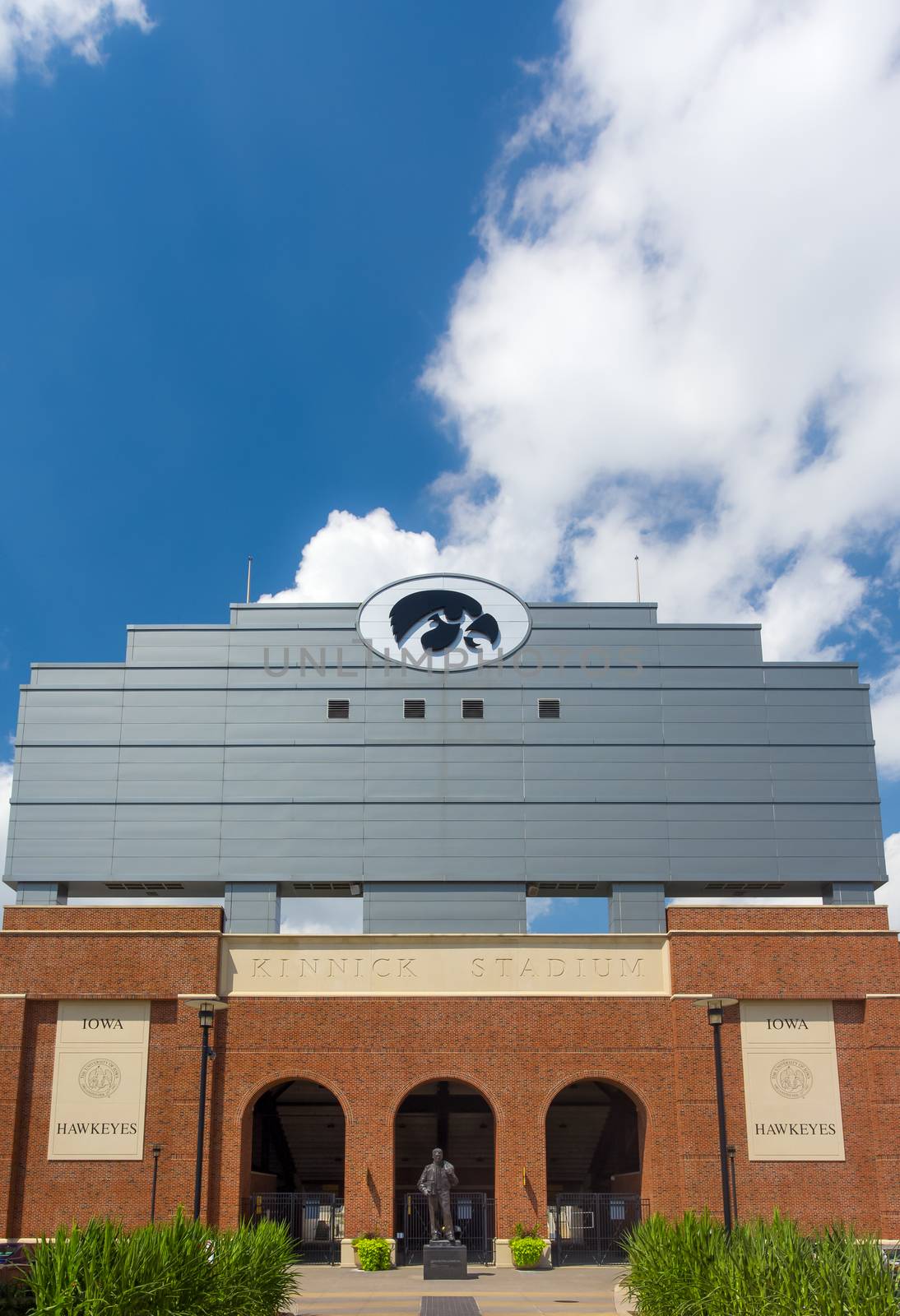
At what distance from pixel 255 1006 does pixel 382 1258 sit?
760cm

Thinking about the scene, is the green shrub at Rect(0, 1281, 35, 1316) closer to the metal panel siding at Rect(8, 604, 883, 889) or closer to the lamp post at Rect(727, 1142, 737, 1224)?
the lamp post at Rect(727, 1142, 737, 1224)

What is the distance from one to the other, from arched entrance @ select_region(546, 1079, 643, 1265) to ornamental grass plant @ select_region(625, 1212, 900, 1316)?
1455 cm

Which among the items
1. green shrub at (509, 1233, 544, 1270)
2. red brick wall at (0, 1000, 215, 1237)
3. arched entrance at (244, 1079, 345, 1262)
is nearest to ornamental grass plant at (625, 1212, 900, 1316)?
green shrub at (509, 1233, 544, 1270)

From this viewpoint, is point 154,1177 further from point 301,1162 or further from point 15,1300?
point 15,1300

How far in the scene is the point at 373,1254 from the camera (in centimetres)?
3183

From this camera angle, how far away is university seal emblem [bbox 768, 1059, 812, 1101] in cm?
3428

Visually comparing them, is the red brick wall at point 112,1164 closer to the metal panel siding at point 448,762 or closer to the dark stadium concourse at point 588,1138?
the metal panel siding at point 448,762

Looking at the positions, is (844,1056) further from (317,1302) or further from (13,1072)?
(13,1072)

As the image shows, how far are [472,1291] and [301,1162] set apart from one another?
17.8m

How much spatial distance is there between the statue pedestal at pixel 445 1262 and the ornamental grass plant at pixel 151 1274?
1145 centimetres

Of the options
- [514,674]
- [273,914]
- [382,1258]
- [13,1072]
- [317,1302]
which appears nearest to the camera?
[317,1302]

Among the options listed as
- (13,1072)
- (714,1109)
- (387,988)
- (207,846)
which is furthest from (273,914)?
(714,1109)

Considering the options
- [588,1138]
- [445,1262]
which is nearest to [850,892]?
[588,1138]

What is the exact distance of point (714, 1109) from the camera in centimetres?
3375
